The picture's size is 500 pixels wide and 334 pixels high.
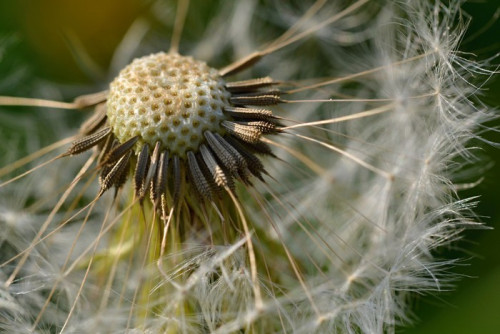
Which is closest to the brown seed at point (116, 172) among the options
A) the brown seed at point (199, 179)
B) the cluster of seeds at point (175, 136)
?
the cluster of seeds at point (175, 136)

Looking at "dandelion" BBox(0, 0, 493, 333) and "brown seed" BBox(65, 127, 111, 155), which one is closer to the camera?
"dandelion" BBox(0, 0, 493, 333)

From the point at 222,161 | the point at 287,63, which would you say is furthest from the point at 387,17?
the point at 222,161

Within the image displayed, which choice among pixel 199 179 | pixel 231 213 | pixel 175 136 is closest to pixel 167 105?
pixel 175 136

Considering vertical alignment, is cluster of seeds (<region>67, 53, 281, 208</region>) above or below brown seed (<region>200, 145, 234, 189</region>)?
above

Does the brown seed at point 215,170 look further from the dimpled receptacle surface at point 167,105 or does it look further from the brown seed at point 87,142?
the brown seed at point 87,142

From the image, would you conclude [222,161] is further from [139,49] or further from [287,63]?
[139,49]

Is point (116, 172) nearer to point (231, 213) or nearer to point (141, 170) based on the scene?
point (141, 170)

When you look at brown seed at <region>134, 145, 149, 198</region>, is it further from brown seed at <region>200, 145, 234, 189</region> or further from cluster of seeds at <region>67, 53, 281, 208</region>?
brown seed at <region>200, 145, 234, 189</region>

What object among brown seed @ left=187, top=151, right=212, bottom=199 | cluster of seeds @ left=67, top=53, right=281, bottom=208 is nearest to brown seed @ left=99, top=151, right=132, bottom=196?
cluster of seeds @ left=67, top=53, right=281, bottom=208

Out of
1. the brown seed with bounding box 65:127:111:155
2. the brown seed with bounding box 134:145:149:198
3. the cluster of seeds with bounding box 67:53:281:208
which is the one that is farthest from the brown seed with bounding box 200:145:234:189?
the brown seed with bounding box 65:127:111:155
